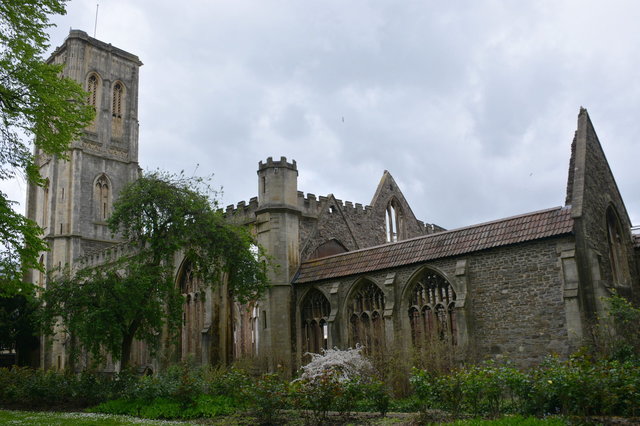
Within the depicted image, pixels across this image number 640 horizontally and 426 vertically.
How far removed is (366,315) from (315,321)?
2.48 metres

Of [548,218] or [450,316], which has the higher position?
[548,218]

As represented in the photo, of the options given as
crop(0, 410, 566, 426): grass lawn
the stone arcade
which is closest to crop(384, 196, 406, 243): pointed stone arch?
the stone arcade

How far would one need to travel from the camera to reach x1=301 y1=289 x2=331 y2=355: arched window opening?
78.7ft

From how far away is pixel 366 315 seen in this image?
22.5 metres

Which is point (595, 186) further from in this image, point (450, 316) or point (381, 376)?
point (381, 376)

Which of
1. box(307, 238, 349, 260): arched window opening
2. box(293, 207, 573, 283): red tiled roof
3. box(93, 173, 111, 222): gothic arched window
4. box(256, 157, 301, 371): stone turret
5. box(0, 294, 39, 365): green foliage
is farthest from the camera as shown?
box(93, 173, 111, 222): gothic arched window

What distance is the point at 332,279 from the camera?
77.4ft

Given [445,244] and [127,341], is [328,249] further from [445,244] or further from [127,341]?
[127,341]

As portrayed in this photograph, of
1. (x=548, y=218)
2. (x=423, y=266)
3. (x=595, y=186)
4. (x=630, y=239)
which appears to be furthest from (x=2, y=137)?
(x=630, y=239)

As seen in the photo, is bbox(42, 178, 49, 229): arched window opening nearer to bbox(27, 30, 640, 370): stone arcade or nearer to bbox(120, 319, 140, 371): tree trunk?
bbox(27, 30, 640, 370): stone arcade

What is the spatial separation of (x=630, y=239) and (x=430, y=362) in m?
9.77

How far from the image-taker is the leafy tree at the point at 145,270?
18.7 m

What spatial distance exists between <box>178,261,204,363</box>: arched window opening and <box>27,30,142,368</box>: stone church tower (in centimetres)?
1485

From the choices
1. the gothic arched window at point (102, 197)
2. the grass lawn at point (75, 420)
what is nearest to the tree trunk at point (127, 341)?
the grass lawn at point (75, 420)
